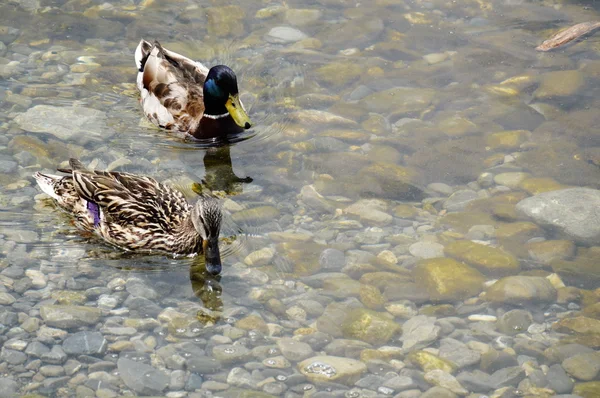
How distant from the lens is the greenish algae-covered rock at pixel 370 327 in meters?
6.75

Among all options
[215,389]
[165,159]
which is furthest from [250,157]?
[215,389]

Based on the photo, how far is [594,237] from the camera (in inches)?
313

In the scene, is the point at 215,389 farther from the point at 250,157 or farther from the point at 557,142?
the point at 557,142

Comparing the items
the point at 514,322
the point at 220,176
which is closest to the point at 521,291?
the point at 514,322

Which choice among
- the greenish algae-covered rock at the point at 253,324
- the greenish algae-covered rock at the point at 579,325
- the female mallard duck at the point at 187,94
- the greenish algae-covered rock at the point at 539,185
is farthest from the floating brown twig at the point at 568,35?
the greenish algae-covered rock at the point at 253,324

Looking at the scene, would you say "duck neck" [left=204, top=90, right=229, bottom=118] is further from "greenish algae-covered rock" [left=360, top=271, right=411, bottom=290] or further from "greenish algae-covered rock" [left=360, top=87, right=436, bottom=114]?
"greenish algae-covered rock" [left=360, top=271, right=411, bottom=290]

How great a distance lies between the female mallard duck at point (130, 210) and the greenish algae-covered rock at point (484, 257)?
7.20 feet

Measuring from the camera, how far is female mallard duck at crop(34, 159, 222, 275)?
7.68m

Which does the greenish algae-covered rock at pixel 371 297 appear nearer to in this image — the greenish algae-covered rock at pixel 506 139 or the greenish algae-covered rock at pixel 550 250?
the greenish algae-covered rock at pixel 550 250

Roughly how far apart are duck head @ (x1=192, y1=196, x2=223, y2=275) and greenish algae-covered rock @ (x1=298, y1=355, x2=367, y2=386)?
130 centimetres

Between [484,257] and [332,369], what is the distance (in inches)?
80.0

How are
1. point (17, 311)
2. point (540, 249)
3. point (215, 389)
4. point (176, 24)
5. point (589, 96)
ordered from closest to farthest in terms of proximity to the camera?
1. point (215, 389)
2. point (17, 311)
3. point (540, 249)
4. point (589, 96)
5. point (176, 24)

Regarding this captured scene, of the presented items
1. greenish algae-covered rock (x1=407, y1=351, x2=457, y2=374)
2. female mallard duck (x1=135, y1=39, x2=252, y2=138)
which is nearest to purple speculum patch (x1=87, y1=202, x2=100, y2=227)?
female mallard duck (x1=135, y1=39, x2=252, y2=138)

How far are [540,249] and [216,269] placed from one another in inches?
117
